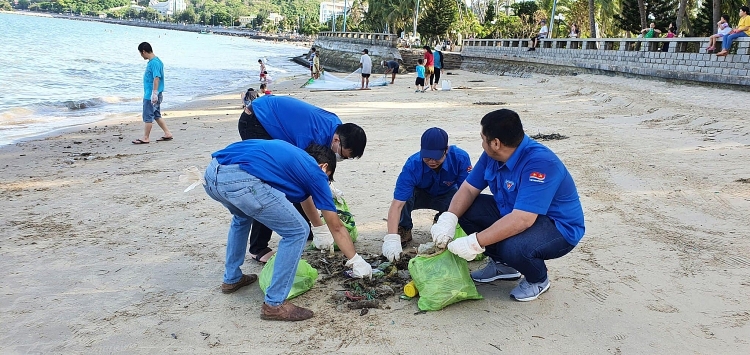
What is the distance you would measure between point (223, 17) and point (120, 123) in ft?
589

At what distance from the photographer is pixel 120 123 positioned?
12.0m

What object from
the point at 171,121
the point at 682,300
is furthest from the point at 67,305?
the point at 171,121

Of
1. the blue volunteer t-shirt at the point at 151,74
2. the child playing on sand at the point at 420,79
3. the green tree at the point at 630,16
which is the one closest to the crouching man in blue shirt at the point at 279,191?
the blue volunteer t-shirt at the point at 151,74

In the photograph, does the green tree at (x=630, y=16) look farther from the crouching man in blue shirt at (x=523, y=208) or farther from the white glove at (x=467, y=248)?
the white glove at (x=467, y=248)

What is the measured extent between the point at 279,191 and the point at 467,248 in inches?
44.8

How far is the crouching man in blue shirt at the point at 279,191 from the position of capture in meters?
2.90

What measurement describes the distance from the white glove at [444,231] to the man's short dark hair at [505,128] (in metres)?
0.63

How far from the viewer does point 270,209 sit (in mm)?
2904

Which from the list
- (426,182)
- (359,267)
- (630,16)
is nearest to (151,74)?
(426,182)

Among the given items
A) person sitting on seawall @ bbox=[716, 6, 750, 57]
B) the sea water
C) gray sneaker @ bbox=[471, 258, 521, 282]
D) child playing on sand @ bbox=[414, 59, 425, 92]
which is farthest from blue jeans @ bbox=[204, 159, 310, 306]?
child playing on sand @ bbox=[414, 59, 425, 92]

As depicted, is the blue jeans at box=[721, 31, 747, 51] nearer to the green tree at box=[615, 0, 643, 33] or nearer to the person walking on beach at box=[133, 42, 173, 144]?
the person walking on beach at box=[133, 42, 173, 144]

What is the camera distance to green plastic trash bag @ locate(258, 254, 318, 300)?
3354 mm

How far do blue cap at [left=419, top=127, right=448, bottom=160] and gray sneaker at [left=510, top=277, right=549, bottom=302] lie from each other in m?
1.07

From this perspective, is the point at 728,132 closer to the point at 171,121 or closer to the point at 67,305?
the point at 67,305
